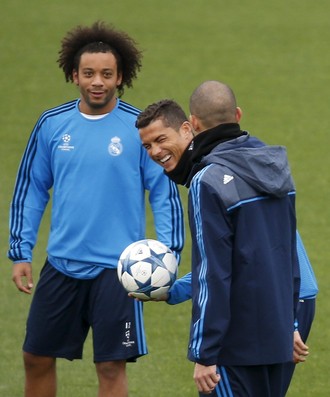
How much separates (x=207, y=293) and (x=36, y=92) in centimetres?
1238

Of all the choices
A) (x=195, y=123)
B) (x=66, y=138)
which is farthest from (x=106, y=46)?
(x=195, y=123)

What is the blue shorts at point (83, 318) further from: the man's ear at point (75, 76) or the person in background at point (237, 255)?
the person in background at point (237, 255)

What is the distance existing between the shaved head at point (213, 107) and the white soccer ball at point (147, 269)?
891mm

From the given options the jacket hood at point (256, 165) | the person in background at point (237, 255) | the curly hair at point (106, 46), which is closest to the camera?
the person in background at point (237, 255)

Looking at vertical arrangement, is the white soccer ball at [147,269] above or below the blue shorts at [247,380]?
above

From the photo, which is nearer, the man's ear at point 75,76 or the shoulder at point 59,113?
the shoulder at point 59,113

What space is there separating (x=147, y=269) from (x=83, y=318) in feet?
3.73

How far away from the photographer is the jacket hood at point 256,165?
5.95 meters

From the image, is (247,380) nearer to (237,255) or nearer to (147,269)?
(237,255)

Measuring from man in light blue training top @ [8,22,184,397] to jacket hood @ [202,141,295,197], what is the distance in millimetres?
1440

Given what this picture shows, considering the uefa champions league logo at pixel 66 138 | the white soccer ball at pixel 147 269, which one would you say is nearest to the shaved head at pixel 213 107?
the white soccer ball at pixel 147 269

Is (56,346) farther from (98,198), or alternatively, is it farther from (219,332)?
(219,332)

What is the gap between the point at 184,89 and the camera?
17.9 metres

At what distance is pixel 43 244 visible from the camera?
1223 cm
